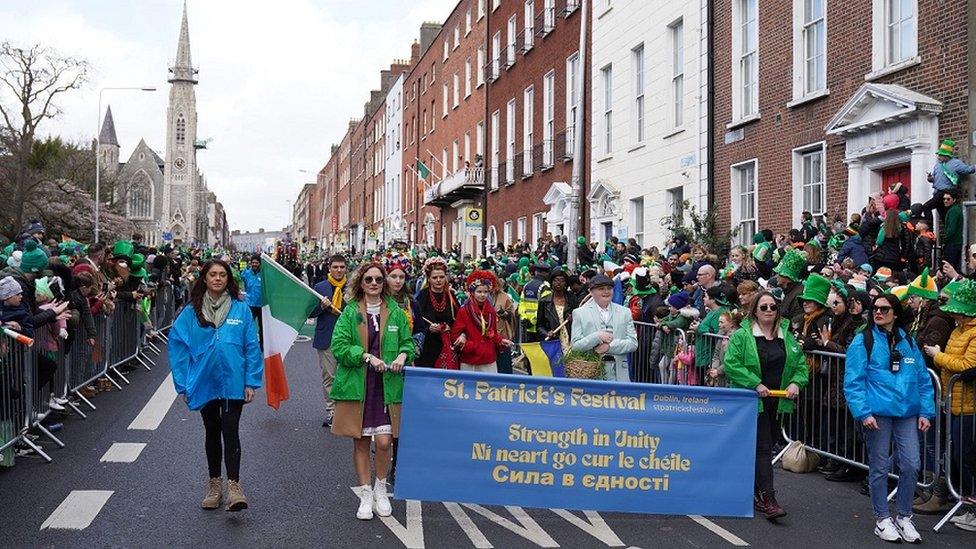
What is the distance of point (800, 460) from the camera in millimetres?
9055

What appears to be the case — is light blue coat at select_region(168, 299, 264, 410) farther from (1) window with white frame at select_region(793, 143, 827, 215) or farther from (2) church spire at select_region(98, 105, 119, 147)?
(2) church spire at select_region(98, 105, 119, 147)

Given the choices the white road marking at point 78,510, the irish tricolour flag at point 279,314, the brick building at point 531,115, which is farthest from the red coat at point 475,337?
the brick building at point 531,115

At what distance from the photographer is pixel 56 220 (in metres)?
60.0

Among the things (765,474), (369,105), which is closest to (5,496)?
(765,474)

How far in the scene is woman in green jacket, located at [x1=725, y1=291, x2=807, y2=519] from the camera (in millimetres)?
7227

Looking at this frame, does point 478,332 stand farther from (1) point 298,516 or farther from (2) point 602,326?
(1) point 298,516

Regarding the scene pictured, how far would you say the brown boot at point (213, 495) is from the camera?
7.00m

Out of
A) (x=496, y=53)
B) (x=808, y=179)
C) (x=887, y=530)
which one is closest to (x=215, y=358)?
(x=887, y=530)

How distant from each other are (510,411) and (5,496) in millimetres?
3797

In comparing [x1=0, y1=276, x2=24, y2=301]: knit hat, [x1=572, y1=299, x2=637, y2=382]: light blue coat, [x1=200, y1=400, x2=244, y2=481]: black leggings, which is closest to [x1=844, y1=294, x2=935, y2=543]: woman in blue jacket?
[x1=572, y1=299, x2=637, y2=382]: light blue coat

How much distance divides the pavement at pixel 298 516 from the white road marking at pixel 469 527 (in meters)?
0.01

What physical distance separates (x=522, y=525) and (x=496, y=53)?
111 ft

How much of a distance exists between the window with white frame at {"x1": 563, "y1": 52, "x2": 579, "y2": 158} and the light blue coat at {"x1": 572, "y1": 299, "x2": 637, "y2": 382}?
67.4 feet

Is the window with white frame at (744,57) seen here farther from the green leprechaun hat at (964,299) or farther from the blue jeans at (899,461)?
the blue jeans at (899,461)
